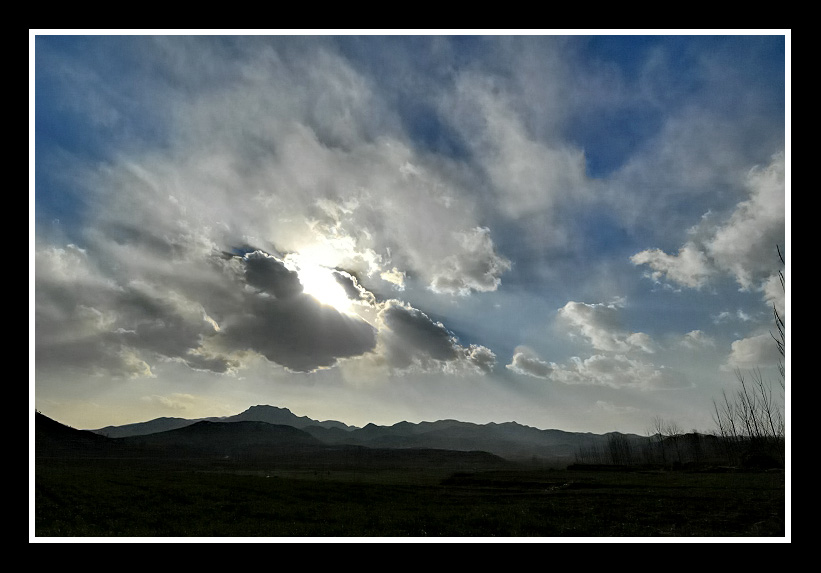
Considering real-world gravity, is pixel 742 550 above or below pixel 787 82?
below

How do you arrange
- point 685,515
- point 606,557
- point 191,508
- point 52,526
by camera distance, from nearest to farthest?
point 606,557
point 52,526
point 685,515
point 191,508
